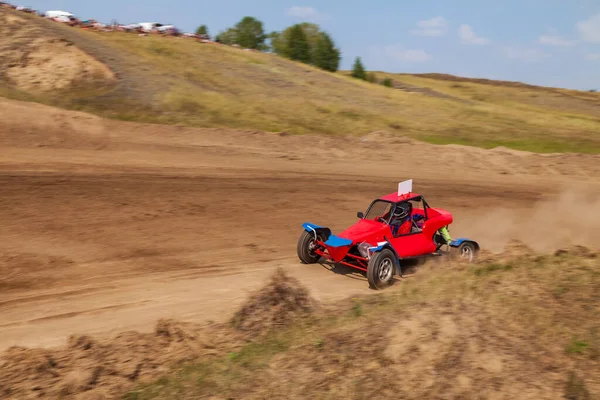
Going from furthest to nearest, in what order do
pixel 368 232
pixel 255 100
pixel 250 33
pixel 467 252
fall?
pixel 250 33, pixel 255 100, pixel 467 252, pixel 368 232

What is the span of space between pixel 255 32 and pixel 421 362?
100113 mm

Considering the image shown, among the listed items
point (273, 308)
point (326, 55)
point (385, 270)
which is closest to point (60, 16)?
point (326, 55)

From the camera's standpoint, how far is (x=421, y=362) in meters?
5.67

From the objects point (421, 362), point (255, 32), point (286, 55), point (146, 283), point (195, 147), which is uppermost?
point (255, 32)

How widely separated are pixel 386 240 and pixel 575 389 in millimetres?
6160

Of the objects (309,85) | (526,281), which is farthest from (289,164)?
(309,85)

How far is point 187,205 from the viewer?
51.0ft

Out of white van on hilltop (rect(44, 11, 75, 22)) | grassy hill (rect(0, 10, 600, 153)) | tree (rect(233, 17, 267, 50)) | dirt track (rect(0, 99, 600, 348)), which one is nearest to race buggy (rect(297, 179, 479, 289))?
dirt track (rect(0, 99, 600, 348))

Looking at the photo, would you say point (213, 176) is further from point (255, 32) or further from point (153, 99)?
point (255, 32)

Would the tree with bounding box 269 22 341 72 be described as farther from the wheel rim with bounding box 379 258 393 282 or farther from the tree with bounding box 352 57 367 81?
the wheel rim with bounding box 379 258 393 282

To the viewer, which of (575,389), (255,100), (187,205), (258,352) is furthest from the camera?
(255,100)

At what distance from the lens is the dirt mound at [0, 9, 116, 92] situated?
27906 mm

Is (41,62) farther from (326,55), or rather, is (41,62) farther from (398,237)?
(326,55)

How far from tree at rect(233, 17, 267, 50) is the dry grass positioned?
304 feet
